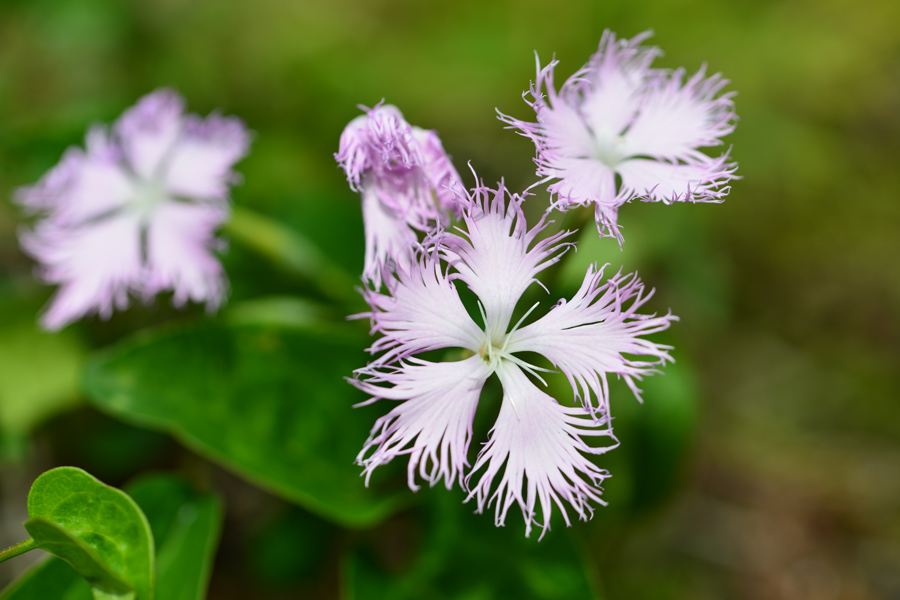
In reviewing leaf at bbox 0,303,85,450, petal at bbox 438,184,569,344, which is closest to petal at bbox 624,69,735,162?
petal at bbox 438,184,569,344

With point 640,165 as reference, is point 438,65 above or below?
below

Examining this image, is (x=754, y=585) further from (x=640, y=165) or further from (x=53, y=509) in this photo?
(x=53, y=509)

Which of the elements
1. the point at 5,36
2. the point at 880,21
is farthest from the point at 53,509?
the point at 880,21

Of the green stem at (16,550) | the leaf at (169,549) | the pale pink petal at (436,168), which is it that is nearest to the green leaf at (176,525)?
the leaf at (169,549)

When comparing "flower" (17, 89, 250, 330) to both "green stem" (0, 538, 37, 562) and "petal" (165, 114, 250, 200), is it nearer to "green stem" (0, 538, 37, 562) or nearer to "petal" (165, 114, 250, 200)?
"petal" (165, 114, 250, 200)

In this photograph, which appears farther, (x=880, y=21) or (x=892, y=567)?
(x=880, y=21)
